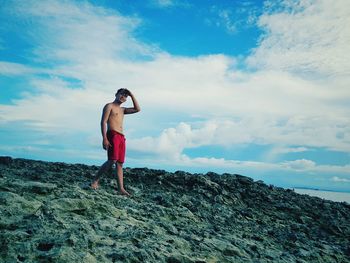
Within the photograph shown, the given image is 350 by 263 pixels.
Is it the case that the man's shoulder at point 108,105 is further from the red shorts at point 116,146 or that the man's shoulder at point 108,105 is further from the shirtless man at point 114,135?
the red shorts at point 116,146

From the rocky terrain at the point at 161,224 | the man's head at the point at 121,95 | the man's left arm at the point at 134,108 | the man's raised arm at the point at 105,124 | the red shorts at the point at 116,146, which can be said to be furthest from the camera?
the man's left arm at the point at 134,108

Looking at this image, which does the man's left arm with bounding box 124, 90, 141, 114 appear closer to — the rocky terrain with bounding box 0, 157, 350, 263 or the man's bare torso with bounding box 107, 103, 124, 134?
the man's bare torso with bounding box 107, 103, 124, 134

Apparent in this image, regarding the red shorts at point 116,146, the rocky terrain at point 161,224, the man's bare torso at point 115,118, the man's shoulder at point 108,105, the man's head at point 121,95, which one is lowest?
the rocky terrain at point 161,224

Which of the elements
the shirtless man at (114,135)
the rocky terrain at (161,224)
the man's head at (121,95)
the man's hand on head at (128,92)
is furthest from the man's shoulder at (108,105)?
the rocky terrain at (161,224)

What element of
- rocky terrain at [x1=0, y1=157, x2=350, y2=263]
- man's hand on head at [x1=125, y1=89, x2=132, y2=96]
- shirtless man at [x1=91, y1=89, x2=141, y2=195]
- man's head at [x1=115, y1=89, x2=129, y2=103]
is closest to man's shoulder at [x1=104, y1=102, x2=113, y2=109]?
shirtless man at [x1=91, y1=89, x2=141, y2=195]

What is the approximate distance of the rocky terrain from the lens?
15.0ft

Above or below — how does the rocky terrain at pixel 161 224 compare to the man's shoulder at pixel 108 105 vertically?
below

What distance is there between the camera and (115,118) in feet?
26.1

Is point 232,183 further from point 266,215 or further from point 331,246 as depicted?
point 331,246

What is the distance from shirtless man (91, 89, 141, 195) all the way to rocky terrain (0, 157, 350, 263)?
53 centimetres

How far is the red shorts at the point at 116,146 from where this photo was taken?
770 cm

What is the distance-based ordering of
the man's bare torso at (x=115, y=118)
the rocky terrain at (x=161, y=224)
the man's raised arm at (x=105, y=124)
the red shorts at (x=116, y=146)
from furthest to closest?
the man's bare torso at (x=115, y=118), the red shorts at (x=116, y=146), the man's raised arm at (x=105, y=124), the rocky terrain at (x=161, y=224)

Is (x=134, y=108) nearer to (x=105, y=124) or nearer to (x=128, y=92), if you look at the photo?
(x=128, y=92)

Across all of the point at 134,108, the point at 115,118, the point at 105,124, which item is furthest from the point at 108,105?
the point at 134,108
